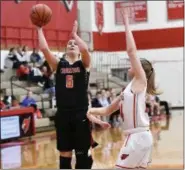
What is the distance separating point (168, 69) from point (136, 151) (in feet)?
74.7

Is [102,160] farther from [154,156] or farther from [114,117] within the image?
[114,117]

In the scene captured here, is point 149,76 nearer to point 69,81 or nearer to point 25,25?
point 69,81

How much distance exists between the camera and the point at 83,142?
5.93m

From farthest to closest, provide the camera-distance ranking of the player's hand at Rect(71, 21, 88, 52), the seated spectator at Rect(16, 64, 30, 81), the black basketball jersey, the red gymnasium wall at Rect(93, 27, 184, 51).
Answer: the red gymnasium wall at Rect(93, 27, 184, 51), the seated spectator at Rect(16, 64, 30, 81), the black basketball jersey, the player's hand at Rect(71, 21, 88, 52)

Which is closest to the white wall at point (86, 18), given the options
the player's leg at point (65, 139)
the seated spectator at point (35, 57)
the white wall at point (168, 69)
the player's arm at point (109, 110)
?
the white wall at point (168, 69)

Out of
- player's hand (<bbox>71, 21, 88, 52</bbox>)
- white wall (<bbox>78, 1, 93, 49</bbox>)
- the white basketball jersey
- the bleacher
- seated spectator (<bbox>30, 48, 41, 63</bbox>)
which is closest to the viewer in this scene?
the white basketball jersey

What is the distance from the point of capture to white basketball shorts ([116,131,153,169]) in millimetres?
4441

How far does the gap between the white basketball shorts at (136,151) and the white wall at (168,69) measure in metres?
21.8

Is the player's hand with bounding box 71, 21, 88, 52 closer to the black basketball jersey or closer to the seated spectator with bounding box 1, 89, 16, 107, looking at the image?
the black basketball jersey

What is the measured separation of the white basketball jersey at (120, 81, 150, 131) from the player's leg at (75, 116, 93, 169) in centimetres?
148

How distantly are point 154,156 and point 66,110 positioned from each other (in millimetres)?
4717

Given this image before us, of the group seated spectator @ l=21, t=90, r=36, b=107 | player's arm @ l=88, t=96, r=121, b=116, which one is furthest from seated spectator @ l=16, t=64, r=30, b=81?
player's arm @ l=88, t=96, r=121, b=116

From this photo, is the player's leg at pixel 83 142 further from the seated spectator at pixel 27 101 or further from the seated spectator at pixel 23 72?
the seated spectator at pixel 23 72

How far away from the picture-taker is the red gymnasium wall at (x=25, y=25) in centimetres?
2155
